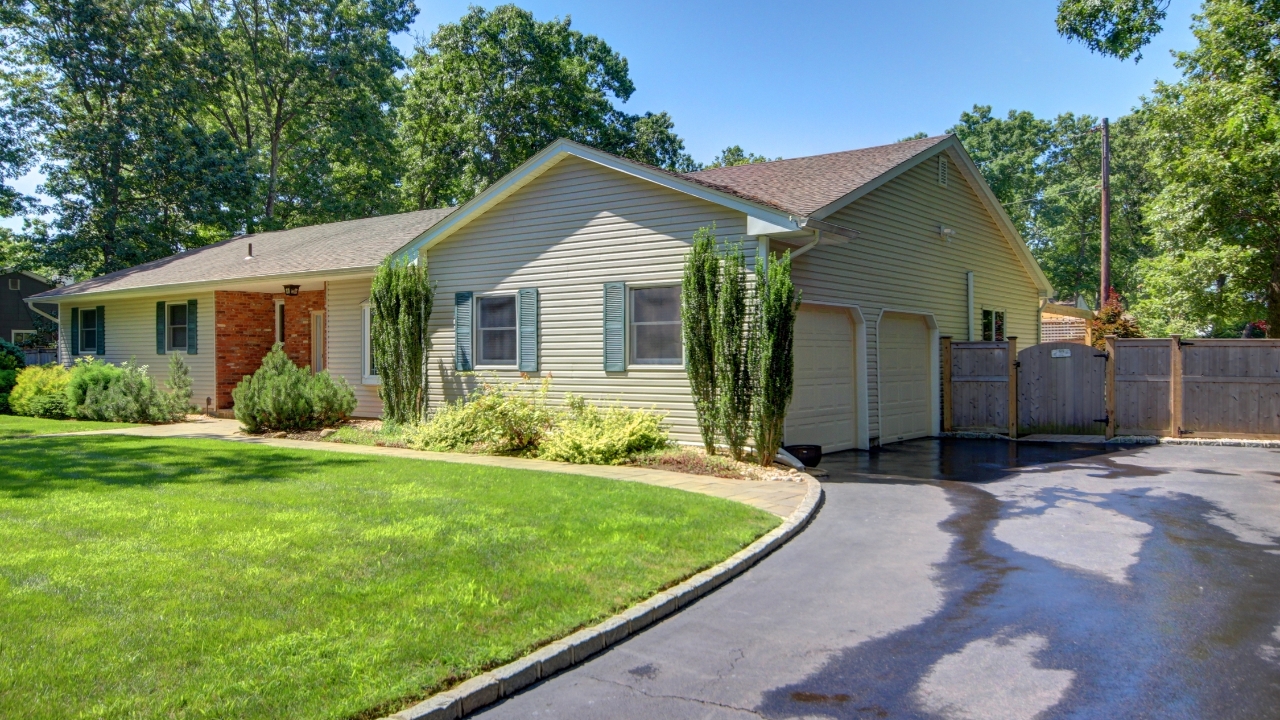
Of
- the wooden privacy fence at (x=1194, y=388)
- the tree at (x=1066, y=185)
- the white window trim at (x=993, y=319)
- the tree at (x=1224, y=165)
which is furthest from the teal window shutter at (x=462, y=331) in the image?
the tree at (x=1066, y=185)

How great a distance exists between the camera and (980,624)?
5234 millimetres

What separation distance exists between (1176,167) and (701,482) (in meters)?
16.7

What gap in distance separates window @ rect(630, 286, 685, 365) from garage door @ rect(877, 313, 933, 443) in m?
4.06

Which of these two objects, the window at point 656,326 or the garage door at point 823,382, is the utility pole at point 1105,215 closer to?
the garage door at point 823,382

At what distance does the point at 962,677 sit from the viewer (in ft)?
14.4

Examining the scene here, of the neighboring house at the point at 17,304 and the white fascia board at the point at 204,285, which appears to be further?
the neighboring house at the point at 17,304

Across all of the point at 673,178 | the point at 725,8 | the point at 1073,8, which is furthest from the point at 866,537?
the point at 725,8

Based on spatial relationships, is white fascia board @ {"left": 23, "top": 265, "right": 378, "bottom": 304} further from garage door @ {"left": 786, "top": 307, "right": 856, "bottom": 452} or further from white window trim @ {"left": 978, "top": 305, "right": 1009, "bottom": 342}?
white window trim @ {"left": 978, "top": 305, "right": 1009, "bottom": 342}

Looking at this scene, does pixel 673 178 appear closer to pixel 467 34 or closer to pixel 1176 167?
pixel 1176 167

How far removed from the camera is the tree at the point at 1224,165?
1764 cm

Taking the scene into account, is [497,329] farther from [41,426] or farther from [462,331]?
[41,426]

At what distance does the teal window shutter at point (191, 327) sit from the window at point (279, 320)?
1741 millimetres

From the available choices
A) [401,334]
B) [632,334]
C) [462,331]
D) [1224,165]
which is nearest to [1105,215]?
[1224,165]

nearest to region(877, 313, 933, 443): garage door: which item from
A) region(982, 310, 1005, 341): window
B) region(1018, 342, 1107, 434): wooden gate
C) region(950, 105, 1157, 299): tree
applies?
region(1018, 342, 1107, 434): wooden gate
